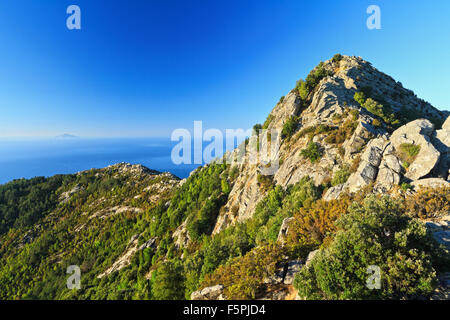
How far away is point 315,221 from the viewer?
1409cm

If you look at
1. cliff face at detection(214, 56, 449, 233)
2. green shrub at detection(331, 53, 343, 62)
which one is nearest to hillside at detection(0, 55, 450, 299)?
cliff face at detection(214, 56, 449, 233)

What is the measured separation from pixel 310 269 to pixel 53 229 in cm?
13560

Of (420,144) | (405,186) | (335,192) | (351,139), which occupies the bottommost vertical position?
(335,192)

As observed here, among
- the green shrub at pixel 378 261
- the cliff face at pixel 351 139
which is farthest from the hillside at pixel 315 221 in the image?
the cliff face at pixel 351 139

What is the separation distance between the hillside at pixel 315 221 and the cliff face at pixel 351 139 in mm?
159

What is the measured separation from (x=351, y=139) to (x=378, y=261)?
19.3m

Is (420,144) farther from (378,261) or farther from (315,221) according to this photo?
(378,261)

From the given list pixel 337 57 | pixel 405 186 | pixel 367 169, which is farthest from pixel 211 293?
pixel 337 57

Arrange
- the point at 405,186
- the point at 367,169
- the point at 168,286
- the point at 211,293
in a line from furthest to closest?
the point at 168,286
the point at 367,169
the point at 405,186
the point at 211,293

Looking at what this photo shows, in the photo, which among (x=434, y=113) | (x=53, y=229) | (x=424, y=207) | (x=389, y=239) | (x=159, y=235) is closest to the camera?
(x=389, y=239)

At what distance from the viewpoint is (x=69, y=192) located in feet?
424

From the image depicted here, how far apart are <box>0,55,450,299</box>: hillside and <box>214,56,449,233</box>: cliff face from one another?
16 cm
